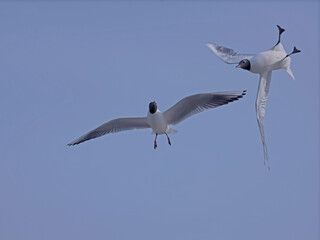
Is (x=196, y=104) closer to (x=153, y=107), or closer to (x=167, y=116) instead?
(x=167, y=116)

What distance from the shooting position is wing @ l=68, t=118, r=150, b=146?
280 inches

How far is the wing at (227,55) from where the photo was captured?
269 inches

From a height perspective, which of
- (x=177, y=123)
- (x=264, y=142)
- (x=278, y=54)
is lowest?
(x=264, y=142)

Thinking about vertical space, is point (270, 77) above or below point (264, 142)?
above

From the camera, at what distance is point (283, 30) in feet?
21.6

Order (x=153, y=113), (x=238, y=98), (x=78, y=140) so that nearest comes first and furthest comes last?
(x=238, y=98) → (x=153, y=113) → (x=78, y=140)

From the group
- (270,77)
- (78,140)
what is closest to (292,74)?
(270,77)

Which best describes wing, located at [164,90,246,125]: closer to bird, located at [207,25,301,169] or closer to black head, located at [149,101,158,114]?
black head, located at [149,101,158,114]

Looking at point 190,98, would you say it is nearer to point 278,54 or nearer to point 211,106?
point 211,106

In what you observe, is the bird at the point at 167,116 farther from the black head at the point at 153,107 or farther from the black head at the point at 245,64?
the black head at the point at 245,64

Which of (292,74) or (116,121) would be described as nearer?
(292,74)

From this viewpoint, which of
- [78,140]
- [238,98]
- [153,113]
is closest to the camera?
[238,98]

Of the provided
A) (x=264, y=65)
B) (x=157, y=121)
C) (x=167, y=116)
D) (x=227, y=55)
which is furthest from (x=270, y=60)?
(x=157, y=121)

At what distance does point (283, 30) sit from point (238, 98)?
39.7 inches
